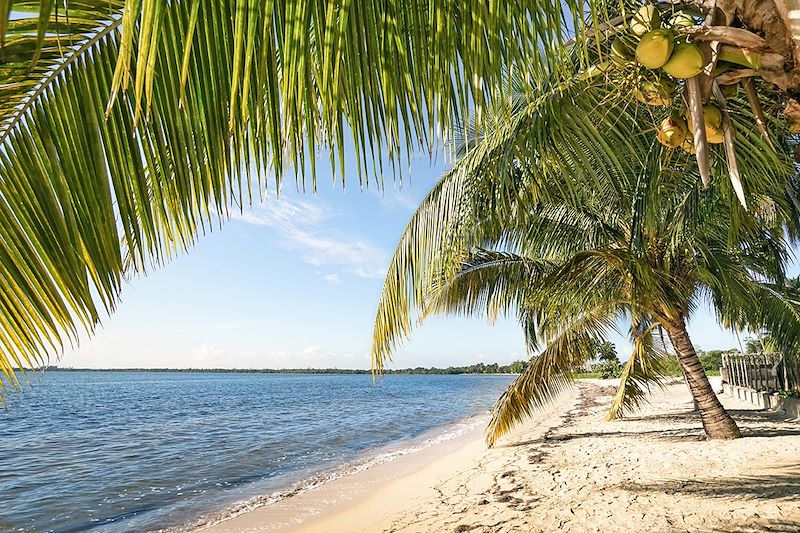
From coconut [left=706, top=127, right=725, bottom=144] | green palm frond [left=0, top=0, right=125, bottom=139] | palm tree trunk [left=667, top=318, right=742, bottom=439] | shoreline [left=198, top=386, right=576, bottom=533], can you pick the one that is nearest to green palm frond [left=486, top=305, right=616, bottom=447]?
palm tree trunk [left=667, top=318, right=742, bottom=439]

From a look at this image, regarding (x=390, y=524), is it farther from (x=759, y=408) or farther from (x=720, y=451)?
(x=759, y=408)

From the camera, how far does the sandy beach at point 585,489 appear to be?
4.70 m

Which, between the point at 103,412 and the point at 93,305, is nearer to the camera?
the point at 93,305

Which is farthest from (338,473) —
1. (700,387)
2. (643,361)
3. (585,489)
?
(700,387)

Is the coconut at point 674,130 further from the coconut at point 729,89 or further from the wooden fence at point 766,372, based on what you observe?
the wooden fence at point 766,372

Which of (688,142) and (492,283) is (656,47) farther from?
(492,283)

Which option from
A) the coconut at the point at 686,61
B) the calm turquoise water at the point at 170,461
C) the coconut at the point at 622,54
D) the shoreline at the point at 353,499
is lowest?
the calm turquoise water at the point at 170,461

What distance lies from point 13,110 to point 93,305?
0.39 m

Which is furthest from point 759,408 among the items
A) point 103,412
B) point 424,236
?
point 103,412

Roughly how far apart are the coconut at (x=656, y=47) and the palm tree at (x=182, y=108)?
18cm

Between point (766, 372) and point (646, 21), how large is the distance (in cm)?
1447

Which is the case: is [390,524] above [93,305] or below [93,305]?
below

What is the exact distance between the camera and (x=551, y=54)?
3.50ft

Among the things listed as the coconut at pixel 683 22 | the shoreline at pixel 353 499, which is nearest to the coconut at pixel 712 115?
the coconut at pixel 683 22
